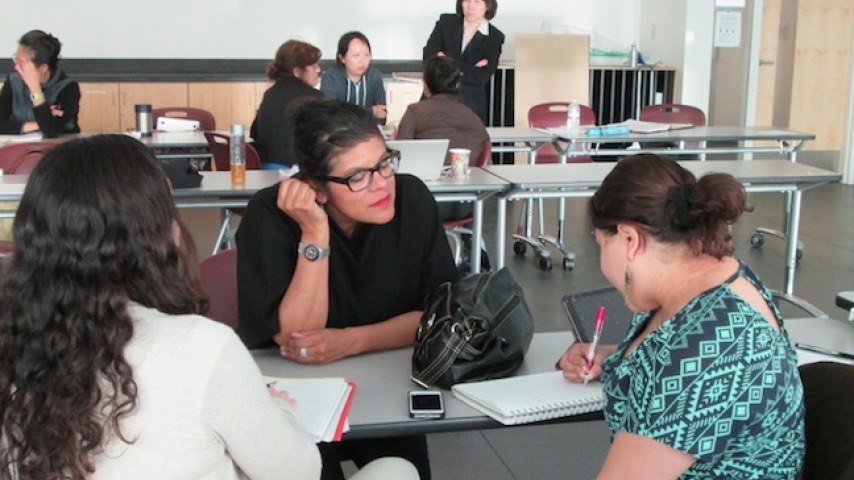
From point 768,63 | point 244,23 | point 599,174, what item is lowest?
point 599,174

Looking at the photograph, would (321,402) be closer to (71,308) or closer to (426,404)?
(426,404)

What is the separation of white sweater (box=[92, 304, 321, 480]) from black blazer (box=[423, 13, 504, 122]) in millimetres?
6196

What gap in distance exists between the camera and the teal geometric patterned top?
1.35m

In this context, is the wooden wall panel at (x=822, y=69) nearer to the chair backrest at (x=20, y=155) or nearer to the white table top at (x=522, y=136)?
the white table top at (x=522, y=136)

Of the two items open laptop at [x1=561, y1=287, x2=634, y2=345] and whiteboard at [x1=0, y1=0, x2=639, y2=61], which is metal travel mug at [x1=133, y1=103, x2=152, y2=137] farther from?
open laptop at [x1=561, y1=287, x2=634, y2=345]

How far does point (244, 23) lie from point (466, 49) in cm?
243

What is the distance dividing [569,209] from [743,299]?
6113 millimetres

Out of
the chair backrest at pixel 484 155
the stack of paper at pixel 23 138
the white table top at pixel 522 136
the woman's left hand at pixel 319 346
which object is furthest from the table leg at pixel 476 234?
the stack of paper at pixel 23 138

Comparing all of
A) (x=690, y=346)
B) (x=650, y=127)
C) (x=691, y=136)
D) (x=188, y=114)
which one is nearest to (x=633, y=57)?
(x=650, y=127)

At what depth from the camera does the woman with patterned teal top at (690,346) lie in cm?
135

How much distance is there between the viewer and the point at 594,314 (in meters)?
2.09

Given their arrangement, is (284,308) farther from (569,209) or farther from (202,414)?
(569,209)

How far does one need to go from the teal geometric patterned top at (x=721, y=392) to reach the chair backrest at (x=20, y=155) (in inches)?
130

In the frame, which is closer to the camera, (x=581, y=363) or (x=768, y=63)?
(x=581, y=363)
